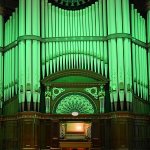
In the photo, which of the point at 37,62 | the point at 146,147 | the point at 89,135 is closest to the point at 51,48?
the point at 37,62

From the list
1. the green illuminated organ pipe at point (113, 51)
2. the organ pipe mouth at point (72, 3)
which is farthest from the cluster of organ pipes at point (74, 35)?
the green illuminated organ pipe at point (113, 51)

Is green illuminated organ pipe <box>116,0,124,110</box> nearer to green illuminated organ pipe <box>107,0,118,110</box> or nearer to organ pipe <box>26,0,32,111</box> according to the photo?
green illuminated organ pipe <box>107,0,118,110</box>

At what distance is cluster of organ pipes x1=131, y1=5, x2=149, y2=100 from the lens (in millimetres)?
36188

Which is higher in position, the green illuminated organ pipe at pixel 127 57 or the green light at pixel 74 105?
the green illuminated organ pipe at pixel 127 57

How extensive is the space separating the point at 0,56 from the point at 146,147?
1193cm

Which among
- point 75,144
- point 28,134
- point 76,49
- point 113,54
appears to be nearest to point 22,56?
point 76,49

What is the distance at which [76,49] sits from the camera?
1433 inches

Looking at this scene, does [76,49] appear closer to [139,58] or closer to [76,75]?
[76,75]

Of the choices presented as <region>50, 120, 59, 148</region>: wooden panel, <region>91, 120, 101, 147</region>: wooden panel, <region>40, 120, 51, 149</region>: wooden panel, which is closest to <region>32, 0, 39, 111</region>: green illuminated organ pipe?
<region>40, 120, 51, 149</region>: wooden panel

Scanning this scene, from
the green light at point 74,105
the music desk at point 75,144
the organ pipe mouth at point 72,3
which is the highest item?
the organ pipe mouth at point 72,3

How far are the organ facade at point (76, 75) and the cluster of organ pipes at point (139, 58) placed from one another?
0.22 ft

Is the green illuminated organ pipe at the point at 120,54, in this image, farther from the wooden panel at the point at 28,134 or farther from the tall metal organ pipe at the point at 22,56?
the tall metal organ pipe at the point at 22,56

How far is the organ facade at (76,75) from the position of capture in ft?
114

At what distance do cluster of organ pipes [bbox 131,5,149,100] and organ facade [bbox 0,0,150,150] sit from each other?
68 mm
